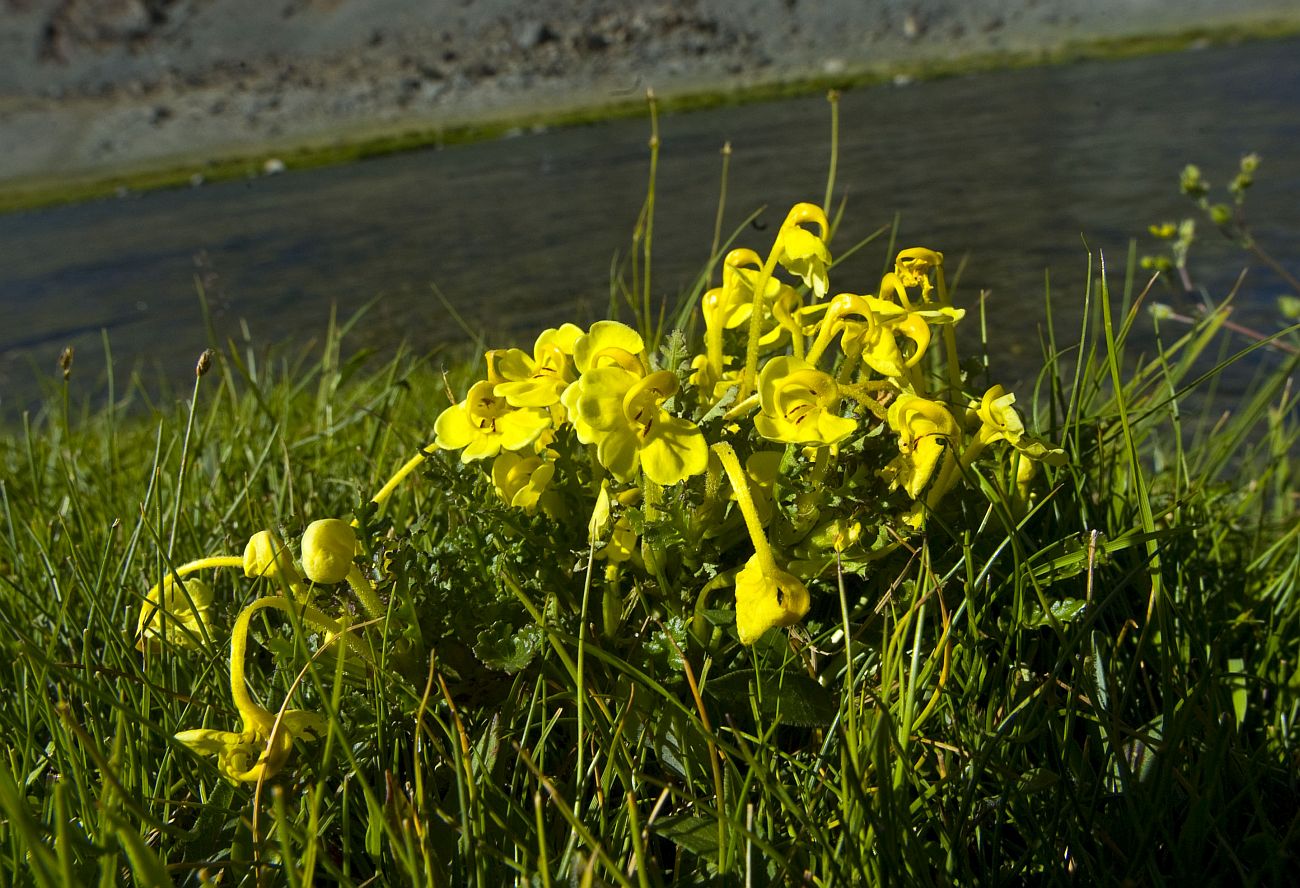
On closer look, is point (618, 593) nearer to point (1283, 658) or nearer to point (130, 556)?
point (130, 556)

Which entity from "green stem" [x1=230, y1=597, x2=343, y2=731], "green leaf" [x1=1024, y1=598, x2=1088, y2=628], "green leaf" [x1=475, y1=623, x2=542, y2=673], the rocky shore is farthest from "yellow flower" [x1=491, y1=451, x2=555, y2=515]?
the rocky shore

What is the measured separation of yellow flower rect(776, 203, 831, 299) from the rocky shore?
84.5 ft

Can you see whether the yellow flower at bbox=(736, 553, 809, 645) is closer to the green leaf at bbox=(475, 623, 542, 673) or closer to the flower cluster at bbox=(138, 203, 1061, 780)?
the flower cluster at bbox=(138, 203, 1061, 780)

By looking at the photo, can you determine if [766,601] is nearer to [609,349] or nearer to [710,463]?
[710,463]

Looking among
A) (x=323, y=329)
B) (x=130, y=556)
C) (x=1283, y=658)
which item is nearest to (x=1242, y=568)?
(x=1283, y=658)

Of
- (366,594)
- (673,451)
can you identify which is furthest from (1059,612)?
(366,594)

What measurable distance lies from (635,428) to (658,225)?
7.98m

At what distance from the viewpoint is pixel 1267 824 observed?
0.87 m

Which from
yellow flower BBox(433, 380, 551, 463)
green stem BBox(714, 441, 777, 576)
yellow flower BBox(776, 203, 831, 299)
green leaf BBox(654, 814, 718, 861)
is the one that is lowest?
green leaf BBox(654, 814, 718, 861)

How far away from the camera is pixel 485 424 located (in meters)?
0.95

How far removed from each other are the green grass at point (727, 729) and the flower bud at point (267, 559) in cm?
7

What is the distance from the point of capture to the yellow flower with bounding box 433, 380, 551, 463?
3.05 ft

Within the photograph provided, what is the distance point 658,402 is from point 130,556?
0.69 meters

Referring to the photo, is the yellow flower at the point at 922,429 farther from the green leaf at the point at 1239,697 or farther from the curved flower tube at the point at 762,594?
the green leaf at the point at 1239,697
